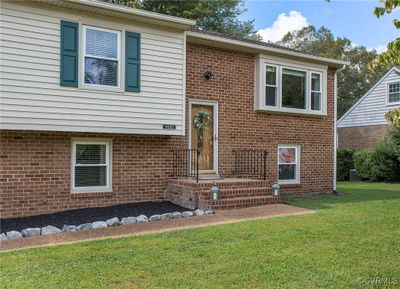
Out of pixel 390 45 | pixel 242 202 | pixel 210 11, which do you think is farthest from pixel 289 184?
pixel 210 11

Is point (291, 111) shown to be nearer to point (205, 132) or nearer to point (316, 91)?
point (316, 91)

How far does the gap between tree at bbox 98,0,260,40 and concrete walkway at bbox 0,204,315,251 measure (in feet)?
56.6

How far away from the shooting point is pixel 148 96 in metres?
8.74

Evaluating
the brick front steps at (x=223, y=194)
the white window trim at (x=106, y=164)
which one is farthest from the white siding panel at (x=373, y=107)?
the white window trim at (x=106, y=164)

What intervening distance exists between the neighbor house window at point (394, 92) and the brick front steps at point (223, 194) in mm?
13788

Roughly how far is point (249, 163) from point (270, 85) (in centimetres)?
236

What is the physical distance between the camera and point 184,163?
9.76m

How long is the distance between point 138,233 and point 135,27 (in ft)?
15.5

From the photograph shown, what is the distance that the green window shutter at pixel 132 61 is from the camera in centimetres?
848

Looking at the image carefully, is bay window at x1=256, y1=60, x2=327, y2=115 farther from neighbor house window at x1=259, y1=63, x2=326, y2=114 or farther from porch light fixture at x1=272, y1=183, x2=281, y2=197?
porch light fixture at x1=272, y1=183, x2=281, y2=197

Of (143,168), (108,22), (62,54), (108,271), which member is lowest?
(108,271)

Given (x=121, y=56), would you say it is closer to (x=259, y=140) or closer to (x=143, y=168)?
(x=143, y=168)

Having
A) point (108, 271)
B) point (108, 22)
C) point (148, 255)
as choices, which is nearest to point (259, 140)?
point (108, 22)

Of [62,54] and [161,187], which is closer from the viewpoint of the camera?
[62,54]
